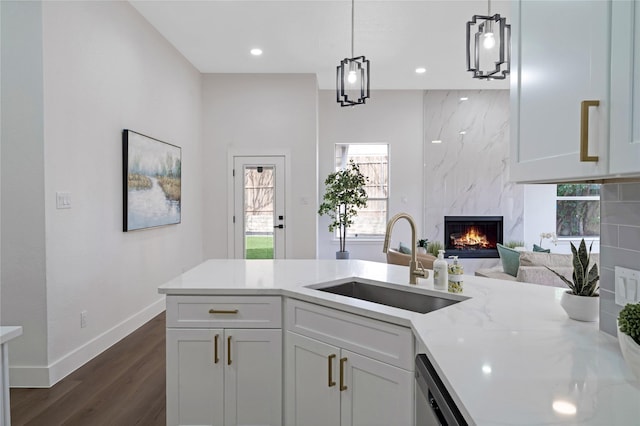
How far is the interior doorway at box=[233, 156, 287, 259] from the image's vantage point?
5.94m

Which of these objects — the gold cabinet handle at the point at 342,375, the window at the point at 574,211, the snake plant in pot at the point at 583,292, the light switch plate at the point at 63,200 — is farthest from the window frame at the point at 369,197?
the snake plant in pot at the point at 583,292

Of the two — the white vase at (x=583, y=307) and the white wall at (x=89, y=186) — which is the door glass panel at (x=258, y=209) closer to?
the white wall at (x=89, y=186)

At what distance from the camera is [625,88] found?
85 centimetres

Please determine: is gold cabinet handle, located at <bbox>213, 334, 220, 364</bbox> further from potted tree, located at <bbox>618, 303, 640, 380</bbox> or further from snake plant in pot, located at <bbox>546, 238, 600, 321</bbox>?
potted tree, located at <bbox>618, 303, 640, 380</bbox>

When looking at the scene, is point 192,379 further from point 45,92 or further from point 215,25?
point 215,25

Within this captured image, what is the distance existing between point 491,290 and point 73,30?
3.34 meters

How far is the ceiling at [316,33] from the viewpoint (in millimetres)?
3918

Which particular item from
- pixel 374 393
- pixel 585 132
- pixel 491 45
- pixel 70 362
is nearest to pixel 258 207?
pixel 70 362

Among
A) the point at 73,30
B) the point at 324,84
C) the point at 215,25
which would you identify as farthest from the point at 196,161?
the point at 73,30

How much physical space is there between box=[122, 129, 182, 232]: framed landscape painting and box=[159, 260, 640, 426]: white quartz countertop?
2119 mm

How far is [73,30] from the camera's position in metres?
3.00

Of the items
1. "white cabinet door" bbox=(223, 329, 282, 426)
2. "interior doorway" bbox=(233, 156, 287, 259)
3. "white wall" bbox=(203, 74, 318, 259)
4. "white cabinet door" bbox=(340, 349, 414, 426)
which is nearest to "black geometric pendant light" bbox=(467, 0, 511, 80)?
"white cabinet door" bbox=(340, 349, 414, 426)

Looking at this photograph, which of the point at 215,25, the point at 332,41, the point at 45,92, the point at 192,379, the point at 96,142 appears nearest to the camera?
the point at 192,379

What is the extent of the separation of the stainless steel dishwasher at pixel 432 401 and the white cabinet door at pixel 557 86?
0.64 meters
